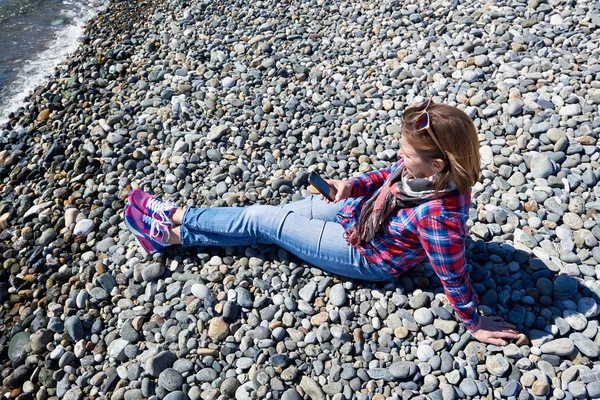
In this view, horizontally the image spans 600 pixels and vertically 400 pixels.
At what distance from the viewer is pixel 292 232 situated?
3.74m

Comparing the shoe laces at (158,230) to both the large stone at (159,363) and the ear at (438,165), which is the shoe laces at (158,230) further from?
the ear at (438,165)

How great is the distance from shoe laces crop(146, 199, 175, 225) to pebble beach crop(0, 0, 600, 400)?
312 mm

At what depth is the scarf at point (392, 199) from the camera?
9.52 feet

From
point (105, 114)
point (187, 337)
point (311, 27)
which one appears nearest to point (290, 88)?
point (311, 27)

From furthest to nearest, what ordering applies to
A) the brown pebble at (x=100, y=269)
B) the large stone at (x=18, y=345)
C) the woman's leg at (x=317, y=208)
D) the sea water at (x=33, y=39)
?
the sea water at (x=33, y=39) → the brown pebble at (x=100, y=269) → the woman's leg at (x=317, y=208) → the large stone at (x=18, y=345)

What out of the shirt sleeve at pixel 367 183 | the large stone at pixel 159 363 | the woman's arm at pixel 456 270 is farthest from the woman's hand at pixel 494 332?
the large stone at pixel 159 363

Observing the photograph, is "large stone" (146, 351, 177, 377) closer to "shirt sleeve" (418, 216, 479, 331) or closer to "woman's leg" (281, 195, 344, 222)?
"woman's leg" (281, 195, 344, 222)

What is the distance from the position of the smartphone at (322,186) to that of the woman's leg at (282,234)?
0.87ft

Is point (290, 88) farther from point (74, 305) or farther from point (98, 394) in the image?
point (98, 394)

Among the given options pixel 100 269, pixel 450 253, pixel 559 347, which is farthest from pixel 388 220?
pixel 100 269

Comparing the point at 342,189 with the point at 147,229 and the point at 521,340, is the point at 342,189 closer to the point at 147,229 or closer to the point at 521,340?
the point at 521,340

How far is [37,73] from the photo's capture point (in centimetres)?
739

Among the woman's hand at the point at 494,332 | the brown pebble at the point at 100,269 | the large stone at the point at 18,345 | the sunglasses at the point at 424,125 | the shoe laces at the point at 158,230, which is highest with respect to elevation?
the sunglasses at the point at 424,125

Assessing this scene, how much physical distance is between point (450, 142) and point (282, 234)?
151 centimetres
